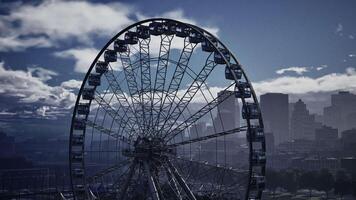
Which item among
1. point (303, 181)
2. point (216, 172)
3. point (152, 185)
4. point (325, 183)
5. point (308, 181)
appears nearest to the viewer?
point (152, 185)

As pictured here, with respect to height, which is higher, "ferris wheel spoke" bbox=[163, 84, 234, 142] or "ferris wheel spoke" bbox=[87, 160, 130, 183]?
"ferris wheel spoke" bbox=[163, 84, 234, 142]

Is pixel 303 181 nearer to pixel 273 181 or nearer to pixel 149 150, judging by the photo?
pixel 273 181

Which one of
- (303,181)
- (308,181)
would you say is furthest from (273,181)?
(308,181)

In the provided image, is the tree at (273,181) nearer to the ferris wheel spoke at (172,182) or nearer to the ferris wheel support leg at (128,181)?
the ferris wheel support leg at (128,181)

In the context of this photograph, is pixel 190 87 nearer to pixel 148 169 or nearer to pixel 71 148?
pixel 148 169

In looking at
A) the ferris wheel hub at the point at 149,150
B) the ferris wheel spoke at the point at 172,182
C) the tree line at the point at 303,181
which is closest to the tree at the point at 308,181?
the tree line at the point at 303,181

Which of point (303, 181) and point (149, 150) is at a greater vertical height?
point (149, 150)

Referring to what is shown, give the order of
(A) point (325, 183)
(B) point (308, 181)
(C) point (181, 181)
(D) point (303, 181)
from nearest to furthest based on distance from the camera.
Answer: (C) point (181, 181) < (A) point (325, 183) < (B) point (308, 181) < (D) point (303, 181)

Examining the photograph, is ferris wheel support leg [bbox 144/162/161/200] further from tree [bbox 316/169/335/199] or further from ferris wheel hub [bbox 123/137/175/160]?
tree [bbox 316/169/335/199]

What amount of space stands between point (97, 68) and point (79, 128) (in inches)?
290

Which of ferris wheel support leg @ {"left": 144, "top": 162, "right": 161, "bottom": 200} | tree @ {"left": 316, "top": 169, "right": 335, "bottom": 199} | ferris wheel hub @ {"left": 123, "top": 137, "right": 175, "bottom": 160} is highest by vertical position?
ferris wheel hub @ {"left": 123, "top": 137, "right": 175, "bottom": 160}

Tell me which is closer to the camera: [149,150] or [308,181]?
[149,150]

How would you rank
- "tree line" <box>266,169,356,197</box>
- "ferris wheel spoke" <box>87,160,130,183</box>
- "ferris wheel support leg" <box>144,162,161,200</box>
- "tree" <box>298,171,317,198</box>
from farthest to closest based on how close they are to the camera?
1. "tree" <box>298,171,317,198</box>
2. "tree line" <box>266,169,356,197</box>
3. "ferris wheel spoke" <box>87,160,130,183</box>
4. "ferris wheel support leg" <box>144,162,161,200</box>

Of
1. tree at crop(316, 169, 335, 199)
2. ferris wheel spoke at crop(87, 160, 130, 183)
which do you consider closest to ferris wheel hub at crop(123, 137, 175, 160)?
ferris wheel spoke at crop(87, 160, 130, 183)
